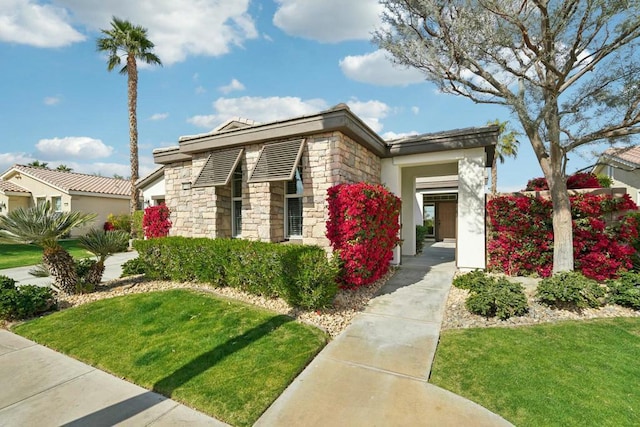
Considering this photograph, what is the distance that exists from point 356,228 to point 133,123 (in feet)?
55.1

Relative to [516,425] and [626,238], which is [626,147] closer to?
[626,238]

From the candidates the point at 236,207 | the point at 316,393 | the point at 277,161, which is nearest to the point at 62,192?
the point at 236,207

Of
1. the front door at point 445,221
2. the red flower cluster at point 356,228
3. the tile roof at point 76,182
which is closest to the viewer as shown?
the red flower cluster at point 356,228

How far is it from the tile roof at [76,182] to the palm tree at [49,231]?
16.9 meters

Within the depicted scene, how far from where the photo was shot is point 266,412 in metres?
2.95

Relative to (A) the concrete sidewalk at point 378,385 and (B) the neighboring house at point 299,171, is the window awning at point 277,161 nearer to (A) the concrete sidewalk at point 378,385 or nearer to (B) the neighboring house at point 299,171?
(B) the neighboring house at point 299,171

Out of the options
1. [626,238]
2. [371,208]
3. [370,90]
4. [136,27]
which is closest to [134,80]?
[136,27]

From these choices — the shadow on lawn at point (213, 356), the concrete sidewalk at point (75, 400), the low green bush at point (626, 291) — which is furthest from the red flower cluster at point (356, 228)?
the low green bush at point (626, 291)

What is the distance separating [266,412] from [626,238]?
8672 mm

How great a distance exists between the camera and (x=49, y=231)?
6367mm

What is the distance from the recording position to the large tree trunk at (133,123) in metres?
16.2

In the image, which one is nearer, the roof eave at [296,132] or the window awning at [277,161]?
the roof eave at [296,132]

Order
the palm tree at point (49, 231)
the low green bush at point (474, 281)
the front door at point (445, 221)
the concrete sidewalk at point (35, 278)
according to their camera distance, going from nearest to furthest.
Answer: the low green bush at point (474, 281) → the palm tree at point (49, 231) → the concrete sidewalk at point (35, 278) → the front door at point (445, 221)

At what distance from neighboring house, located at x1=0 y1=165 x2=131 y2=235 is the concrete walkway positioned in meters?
19.5
